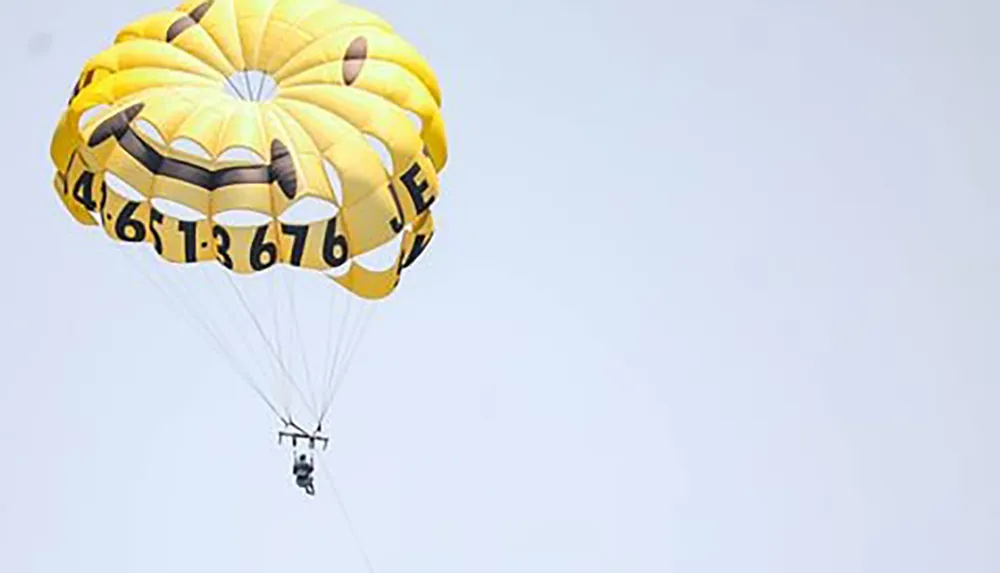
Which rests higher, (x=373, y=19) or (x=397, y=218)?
(x=373, y=19)

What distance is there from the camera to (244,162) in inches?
1860

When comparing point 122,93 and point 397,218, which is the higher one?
point 122,93

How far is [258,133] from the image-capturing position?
47.2m

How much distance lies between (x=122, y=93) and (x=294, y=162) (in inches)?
128

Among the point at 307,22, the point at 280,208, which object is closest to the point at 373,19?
the point at 307,22

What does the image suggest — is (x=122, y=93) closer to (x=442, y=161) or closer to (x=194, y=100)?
(x=194, y=100)

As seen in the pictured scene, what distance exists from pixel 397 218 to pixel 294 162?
6.43 ft

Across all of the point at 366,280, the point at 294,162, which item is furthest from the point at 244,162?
the point at 366,280

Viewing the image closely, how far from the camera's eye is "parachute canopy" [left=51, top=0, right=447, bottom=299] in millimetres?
47188

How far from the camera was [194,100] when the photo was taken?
47.6 meters

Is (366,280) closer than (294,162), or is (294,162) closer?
(294,162)

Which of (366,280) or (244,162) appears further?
(366,280)

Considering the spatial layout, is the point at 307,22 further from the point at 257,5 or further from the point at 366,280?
the point at 366,280

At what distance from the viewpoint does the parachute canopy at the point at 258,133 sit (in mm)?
47188
